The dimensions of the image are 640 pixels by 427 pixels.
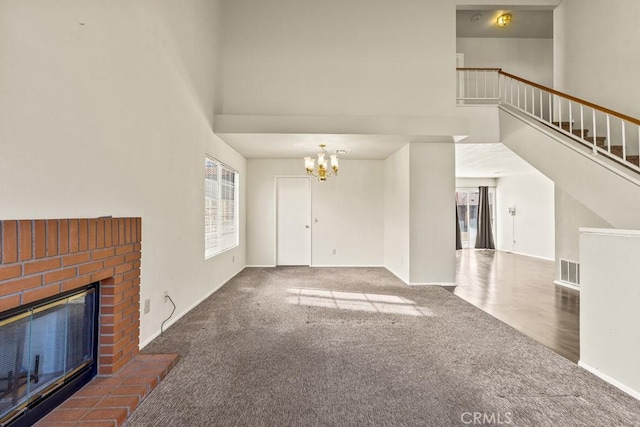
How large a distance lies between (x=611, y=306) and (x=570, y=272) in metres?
3.40

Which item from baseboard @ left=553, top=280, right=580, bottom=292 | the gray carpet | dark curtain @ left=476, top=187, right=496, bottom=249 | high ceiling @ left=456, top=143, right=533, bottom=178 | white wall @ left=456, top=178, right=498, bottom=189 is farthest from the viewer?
white wall @ left=456, top=178, right=498, bottom=189

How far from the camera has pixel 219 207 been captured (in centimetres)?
480

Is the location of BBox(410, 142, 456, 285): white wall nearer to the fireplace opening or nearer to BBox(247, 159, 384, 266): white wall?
BBox(247, 159, 384, 266): white wall

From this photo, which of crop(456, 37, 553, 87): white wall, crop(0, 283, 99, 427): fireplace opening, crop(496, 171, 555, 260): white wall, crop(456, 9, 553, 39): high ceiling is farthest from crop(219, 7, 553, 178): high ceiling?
crop(0, 283, 99, 427): fireplace opening

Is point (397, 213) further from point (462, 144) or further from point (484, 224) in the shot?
point (484, 224)

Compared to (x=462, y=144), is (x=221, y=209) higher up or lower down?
lower down

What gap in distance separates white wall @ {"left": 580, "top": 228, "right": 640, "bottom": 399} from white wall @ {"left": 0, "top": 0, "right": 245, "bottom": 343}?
3509mm

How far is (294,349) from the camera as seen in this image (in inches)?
102

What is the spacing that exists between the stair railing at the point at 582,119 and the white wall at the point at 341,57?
0.65m

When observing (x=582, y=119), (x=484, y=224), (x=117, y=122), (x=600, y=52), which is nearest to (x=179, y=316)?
(x=117, y=122)

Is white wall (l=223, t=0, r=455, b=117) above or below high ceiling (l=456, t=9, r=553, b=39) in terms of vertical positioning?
below

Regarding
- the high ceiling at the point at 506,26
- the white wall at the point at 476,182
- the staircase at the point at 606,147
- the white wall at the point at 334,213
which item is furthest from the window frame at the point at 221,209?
the white wall at the point at 476,182

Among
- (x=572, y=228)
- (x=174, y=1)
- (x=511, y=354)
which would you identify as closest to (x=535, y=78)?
(x=572, y=228)

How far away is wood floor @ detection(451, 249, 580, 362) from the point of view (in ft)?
9.70
